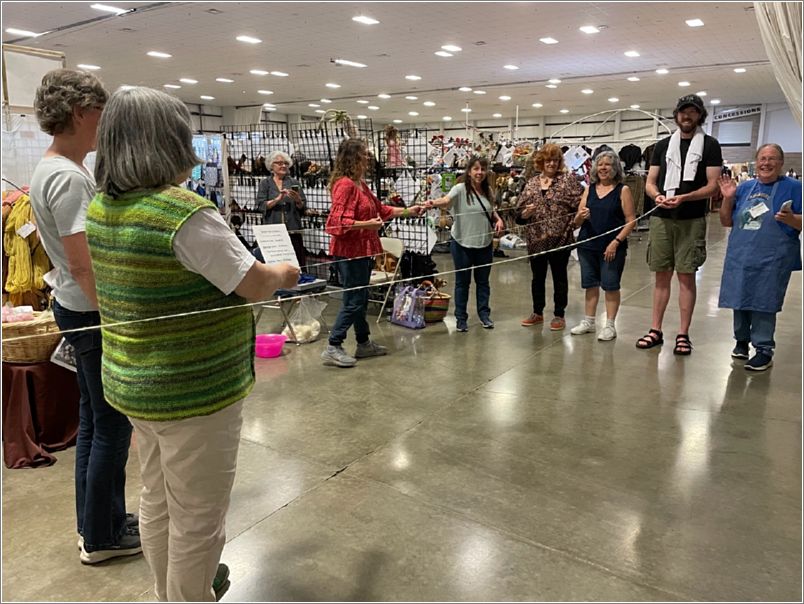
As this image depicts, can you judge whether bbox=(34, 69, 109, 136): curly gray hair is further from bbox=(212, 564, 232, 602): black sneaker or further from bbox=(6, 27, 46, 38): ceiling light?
bbox=(6, 27, 46, 38): ceiling light

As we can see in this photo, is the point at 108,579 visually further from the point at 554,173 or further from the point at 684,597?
the point at 554,173

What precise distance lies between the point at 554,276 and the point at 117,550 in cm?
405

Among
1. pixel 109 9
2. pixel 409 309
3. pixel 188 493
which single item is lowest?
pixel 409 309

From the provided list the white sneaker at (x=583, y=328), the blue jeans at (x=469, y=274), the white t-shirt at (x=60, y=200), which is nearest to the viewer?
the white t-shirt at (x=60, y=200)

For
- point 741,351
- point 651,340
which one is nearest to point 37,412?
point 651,340

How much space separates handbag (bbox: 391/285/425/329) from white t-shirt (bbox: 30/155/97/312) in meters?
3.61

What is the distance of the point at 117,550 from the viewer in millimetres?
2078

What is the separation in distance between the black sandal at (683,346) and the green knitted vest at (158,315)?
3768 mm

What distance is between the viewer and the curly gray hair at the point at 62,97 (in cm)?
175

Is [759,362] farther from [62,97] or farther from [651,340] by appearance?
[62,97]

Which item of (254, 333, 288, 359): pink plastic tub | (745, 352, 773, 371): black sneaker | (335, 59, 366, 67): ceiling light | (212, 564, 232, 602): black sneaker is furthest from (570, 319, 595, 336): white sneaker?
(335, 59, 366, 67): ceiling light

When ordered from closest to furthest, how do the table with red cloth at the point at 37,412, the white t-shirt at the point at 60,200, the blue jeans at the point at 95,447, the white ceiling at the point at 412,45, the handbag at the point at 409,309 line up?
the white t-shirt at the point at 60,200 → the blue jeans at the point at 95,447 → the table with red cloth at the point at 37,412 → the handbag at the point at 409,309 → the white ceiling at the point at 412,45

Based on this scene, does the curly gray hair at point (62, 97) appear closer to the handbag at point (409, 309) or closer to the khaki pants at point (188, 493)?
the khaki pants at point (188, 493)

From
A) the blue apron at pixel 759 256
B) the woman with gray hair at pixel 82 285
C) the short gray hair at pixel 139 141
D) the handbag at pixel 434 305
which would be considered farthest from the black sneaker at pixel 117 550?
the blue apron at pixel 759 256
